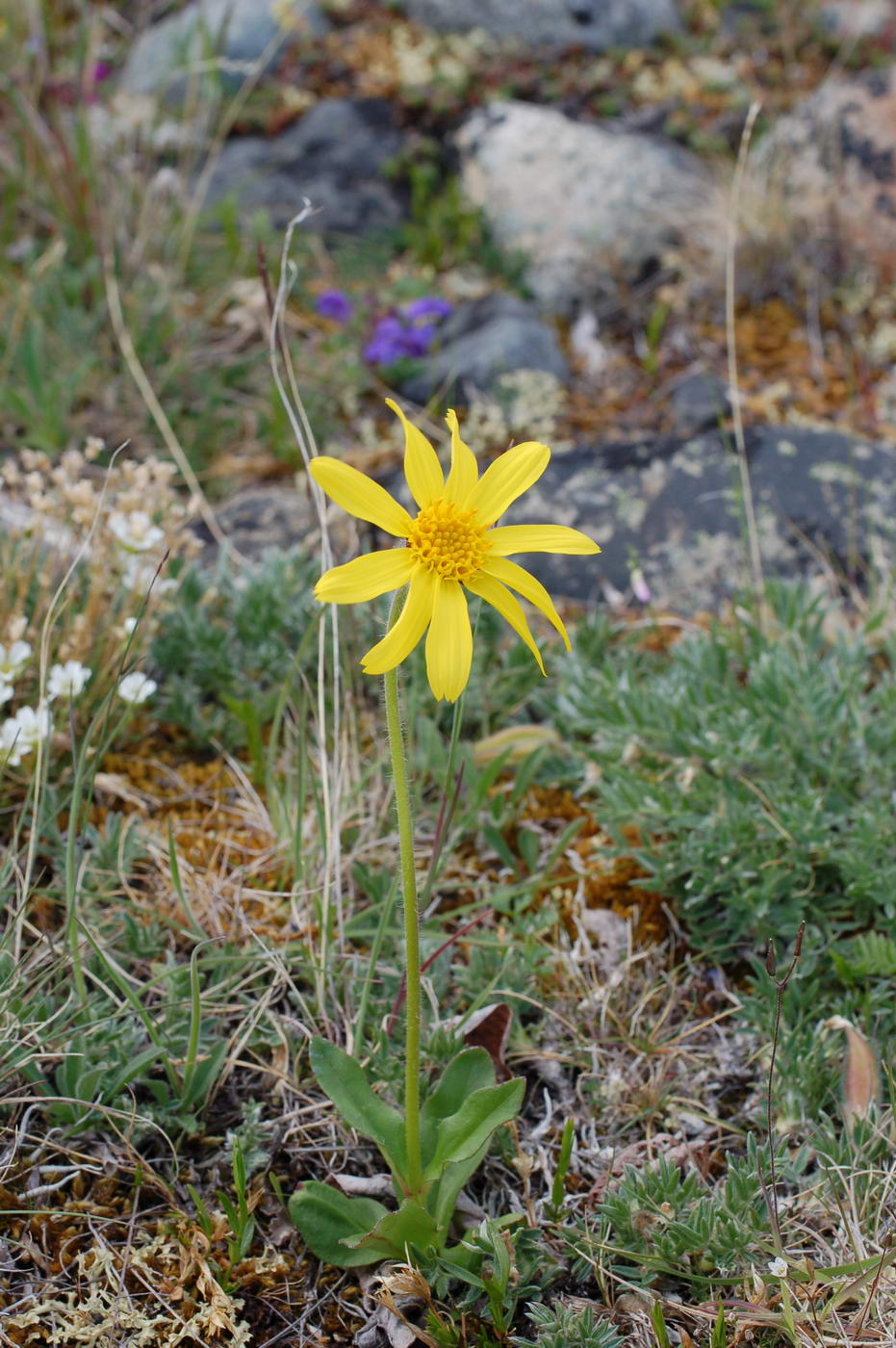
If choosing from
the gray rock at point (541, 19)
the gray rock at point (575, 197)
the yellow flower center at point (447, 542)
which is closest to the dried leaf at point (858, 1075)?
the yellow flower center at point (447, 542)

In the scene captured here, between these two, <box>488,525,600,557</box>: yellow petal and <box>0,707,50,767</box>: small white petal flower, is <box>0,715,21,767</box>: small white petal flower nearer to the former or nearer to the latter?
<box>0,707,50,767</box>: small white petal flower

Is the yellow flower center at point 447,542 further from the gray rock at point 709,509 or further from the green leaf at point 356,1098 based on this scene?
the gray rock at point 709,509

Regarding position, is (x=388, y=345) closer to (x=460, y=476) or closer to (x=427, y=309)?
(x=427, y=309)

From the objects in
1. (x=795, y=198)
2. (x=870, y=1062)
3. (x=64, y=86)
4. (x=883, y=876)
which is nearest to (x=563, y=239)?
(x=795, y=198)

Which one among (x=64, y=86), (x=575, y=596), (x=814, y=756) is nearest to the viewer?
(x=814, y=756)

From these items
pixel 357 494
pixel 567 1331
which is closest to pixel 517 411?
pixel 357 494

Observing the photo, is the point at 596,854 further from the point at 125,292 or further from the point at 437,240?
the point at 437,240
